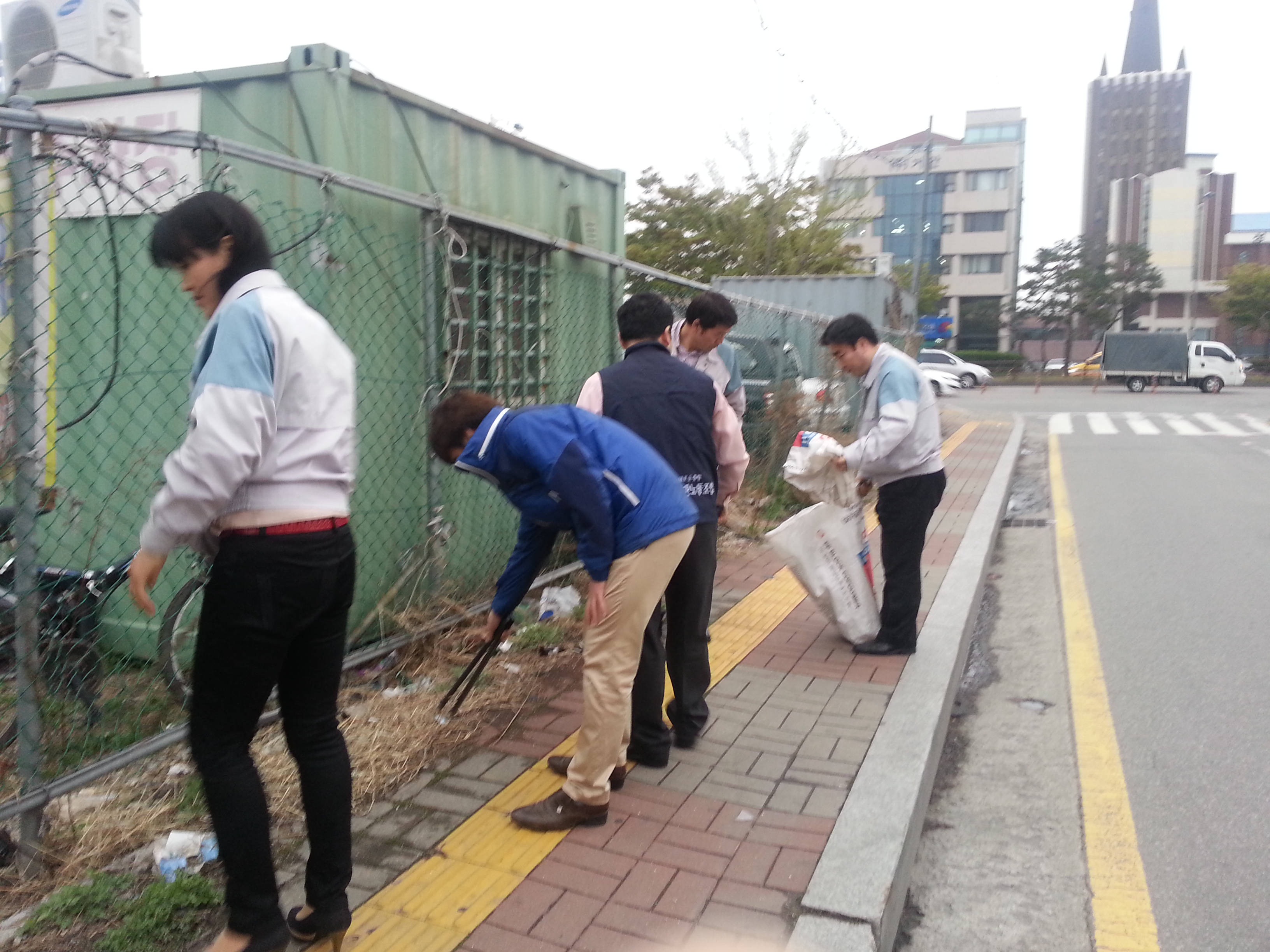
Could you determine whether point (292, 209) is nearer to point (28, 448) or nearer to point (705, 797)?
point (28, 448)

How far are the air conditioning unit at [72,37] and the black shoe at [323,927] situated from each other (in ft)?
13.0

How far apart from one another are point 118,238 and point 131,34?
1351mm

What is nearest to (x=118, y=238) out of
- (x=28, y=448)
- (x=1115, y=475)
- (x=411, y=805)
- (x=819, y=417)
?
(x=28, y=448)

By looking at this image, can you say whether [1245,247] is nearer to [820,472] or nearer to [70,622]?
[820,472]

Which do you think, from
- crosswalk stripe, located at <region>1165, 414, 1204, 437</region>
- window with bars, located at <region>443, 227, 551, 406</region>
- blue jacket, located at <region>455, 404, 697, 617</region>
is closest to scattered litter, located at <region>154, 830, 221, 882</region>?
A: blue jacket, located at <region>455, 404, 697, 617</region>

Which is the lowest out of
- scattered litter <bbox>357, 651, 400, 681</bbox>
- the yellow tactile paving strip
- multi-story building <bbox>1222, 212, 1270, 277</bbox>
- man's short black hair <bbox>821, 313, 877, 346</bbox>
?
the yellow tactile paving strip

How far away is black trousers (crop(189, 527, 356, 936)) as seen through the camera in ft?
7.36

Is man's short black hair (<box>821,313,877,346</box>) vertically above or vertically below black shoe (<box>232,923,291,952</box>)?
above

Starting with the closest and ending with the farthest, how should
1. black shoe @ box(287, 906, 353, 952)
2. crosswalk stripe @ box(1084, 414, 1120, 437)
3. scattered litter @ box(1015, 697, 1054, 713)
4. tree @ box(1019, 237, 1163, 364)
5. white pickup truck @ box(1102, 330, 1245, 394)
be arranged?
black shoe @ box(287, 906, 353, 952)
scattered litter @ box(1015, 697, 1054, 713)
crosswalk stripe @ box(1084, 414, 1120, 437)
white pickup truck @ box(1102, 330, 1245, 394)
tree @ box(1019, 237, 1163, 364)

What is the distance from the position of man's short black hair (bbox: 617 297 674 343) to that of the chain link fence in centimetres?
113

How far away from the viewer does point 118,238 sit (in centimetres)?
422

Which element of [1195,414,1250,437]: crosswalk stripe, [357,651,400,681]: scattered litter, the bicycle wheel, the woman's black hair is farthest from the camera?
[1195,414,1250,437]: crosswalk stripe

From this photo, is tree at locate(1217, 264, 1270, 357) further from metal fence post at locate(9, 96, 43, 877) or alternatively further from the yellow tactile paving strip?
metal fence post at locate(9, 96, 43, 877)

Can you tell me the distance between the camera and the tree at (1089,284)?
54500 millimetres
